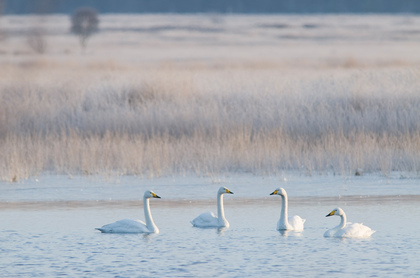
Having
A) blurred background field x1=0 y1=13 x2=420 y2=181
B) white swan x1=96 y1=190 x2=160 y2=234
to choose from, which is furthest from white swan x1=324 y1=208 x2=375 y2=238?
blurred background field x1=0 y1=13 x2=420 y2=181

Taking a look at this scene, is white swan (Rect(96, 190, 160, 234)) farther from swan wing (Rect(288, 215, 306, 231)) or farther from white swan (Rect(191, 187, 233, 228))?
swan wing (Rect(288, 215, 306, 231))

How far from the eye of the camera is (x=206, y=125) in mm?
15453

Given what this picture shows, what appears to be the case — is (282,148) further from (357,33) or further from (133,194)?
(357,33)

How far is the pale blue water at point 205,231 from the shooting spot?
7086 mm

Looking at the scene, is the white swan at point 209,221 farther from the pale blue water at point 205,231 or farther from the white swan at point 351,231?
the white swan at point 351,231

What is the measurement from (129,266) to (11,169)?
5.34 m

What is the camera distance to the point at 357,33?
65750 millimetres

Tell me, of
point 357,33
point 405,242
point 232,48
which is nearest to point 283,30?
point 357,33

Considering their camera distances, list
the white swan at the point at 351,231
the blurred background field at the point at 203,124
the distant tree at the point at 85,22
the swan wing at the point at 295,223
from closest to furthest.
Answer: the white swan at the point at 351,231
the swan wing at the point at 295,223
the blurred background field at the point at 203,124
the distant tree at the point at 85,22

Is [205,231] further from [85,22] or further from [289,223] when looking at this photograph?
[85,22]

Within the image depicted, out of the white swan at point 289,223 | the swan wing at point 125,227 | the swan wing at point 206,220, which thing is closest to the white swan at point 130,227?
the swan wing at point 125,227

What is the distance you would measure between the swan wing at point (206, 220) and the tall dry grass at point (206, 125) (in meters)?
3.15

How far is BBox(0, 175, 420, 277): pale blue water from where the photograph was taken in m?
7.09

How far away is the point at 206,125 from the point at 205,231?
682cm
